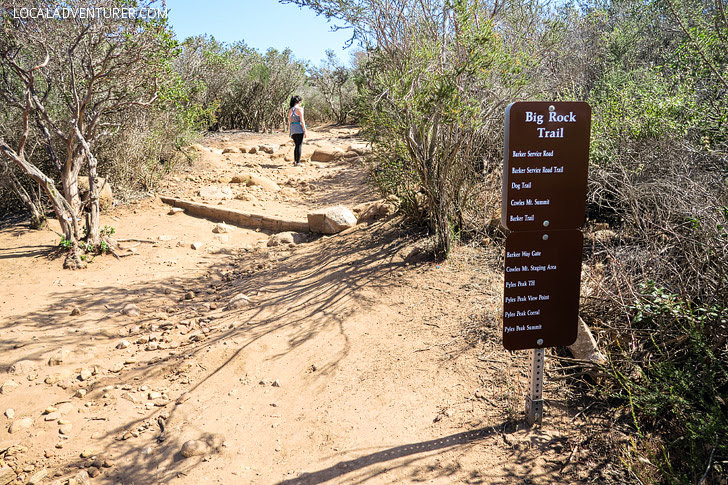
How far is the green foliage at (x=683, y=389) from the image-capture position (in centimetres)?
226

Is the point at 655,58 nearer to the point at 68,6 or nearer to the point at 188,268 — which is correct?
the point at 188,268

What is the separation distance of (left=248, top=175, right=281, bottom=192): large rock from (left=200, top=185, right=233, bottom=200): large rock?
21.4 inches

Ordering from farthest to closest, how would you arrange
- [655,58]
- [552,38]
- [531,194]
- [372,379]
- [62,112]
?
[655,58] < [62,112] < [552,38] < [372,379] < [531,194]

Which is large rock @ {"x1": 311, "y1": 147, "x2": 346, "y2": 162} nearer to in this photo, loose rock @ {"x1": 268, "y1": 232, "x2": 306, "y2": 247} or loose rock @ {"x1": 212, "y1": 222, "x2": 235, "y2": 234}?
loose rock @ {"x1": 212, "y1": 222, "x2": 235, "y2": 234}

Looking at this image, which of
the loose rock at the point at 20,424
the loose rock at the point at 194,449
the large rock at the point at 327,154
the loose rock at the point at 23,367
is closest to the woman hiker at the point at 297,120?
the large rock at the point at 327,154

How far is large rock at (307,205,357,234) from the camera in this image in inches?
255

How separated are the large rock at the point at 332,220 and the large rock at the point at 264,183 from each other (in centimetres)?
295

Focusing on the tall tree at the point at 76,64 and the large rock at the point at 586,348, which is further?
the tall tree at the point at 76,64

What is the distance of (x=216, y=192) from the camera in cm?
899

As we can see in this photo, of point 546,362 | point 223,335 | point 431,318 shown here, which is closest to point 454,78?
point 431,318

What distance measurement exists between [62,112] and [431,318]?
7062 millimetres

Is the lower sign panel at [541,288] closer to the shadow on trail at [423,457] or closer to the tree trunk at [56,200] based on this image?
the shadow on trail at [423,457]

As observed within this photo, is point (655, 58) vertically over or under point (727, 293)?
over

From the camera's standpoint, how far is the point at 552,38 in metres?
6.93
